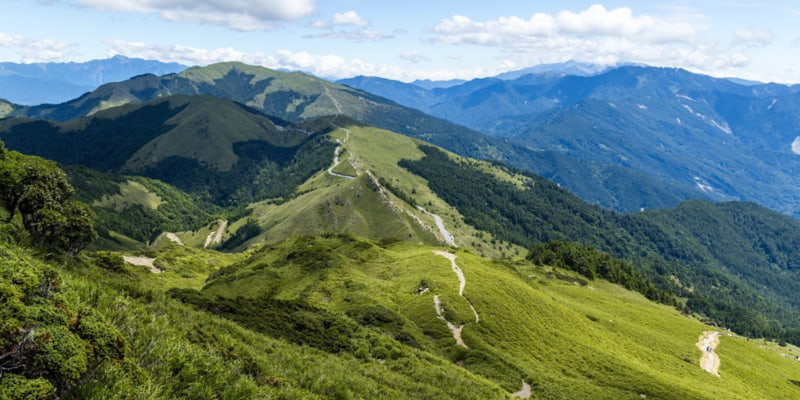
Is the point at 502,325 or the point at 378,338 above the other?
the point at 378,338

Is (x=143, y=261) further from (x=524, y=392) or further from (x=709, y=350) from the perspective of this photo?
(x=709, y=350)

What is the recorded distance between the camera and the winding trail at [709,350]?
8081 centimetres

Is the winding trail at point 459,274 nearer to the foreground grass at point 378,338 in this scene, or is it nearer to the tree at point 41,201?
the foreground grass at point 378,338

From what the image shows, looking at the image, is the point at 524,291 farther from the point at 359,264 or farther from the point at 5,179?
the point at 5,179

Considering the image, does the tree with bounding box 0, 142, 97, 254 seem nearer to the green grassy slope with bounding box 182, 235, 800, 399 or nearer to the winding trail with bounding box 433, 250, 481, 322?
the green grassy slope with bounding box 182, 235, 800, 399

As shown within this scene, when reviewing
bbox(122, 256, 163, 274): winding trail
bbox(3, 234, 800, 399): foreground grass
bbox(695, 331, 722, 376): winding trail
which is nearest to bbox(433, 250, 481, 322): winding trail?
bbox(3, 234, 800, 399): foreground grass

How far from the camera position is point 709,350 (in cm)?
9094

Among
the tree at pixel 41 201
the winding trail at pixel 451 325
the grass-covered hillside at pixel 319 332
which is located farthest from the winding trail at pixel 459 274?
the tree at pixel 41 201

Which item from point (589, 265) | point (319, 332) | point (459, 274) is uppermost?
point (319, 332)

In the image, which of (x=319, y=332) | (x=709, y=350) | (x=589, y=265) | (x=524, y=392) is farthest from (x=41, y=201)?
(x=589, y=265)

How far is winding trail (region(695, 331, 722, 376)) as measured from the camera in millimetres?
80812

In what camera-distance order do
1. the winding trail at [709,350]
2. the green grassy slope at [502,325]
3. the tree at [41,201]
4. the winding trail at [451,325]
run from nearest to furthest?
the tree at [41,201], the green grassy slope at [502,325], the winding trail at [451,325], the winding trail at [709,350]

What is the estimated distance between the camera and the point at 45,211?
158ft

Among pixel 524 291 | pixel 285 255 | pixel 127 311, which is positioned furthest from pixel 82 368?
pixel 285 255
